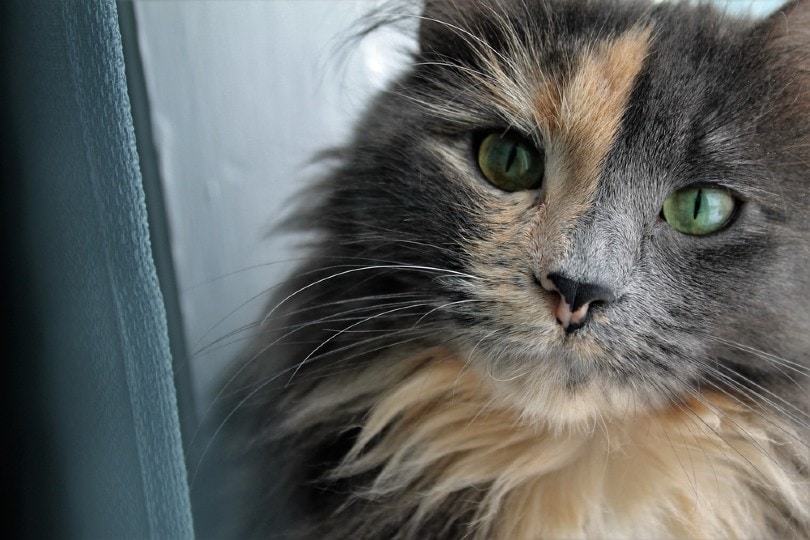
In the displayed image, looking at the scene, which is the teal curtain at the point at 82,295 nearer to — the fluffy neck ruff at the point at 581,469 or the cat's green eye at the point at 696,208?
the fluffy neck ruff at the point at 581,469

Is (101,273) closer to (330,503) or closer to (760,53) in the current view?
(330,503)

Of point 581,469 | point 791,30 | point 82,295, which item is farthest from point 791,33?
point 82,295

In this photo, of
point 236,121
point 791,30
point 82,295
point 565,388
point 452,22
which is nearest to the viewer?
point 82,295

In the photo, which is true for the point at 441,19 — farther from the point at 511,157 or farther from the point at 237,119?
the point at 237,119

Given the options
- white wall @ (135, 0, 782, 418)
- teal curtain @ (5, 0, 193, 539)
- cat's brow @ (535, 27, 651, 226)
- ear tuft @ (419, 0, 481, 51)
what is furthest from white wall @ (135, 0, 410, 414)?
cat's brow @ (535, 27, 651, 226)

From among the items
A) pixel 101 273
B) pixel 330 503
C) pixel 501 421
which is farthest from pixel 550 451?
pixel 101 273

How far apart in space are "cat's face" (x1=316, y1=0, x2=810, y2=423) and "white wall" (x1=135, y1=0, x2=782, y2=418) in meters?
0.29

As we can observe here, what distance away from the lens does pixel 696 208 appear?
103 cm

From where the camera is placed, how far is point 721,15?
46.3 inches

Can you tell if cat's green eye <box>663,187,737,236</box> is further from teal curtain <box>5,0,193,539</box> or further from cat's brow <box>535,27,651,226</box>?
teal curtain <box>5,0,193,539</box>

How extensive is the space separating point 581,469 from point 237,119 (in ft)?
2.73

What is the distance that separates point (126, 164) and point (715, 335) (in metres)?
0.79

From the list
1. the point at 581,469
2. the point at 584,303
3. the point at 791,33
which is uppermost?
the point at 791,33

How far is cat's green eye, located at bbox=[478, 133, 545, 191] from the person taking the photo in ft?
3.53
